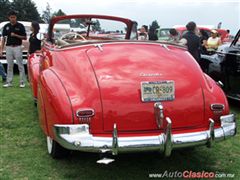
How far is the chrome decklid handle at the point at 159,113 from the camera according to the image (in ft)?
12.3

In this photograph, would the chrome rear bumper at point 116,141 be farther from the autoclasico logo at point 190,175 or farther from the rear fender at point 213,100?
the autoclasico logo at point 190,175

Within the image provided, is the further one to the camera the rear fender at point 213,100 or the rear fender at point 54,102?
the rear fender at point 213,100

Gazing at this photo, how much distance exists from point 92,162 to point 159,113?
1.07 m

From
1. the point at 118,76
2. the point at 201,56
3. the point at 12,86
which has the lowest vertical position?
the point at 12,86

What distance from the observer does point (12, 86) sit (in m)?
9.35

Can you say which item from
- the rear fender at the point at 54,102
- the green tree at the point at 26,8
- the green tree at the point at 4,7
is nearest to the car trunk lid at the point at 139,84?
the rear fender at the point at 54,102

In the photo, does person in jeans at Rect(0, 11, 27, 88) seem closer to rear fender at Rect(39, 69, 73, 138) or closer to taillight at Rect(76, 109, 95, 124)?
rear fender at Rect(39, 69, 73, 138)

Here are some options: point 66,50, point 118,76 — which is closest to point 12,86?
point 66,50

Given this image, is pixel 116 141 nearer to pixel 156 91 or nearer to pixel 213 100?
pixel 156 91

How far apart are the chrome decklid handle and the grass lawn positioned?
61cm

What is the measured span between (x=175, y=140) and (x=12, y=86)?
21.0 ft

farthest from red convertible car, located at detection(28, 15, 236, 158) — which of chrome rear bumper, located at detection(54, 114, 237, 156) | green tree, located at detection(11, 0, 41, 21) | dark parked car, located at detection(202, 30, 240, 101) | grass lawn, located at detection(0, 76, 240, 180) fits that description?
green tree, located at detection(11, 0, 41, 21)

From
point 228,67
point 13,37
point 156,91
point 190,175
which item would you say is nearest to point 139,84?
point 156,91

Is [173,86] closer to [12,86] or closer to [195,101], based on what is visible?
[195,101]
